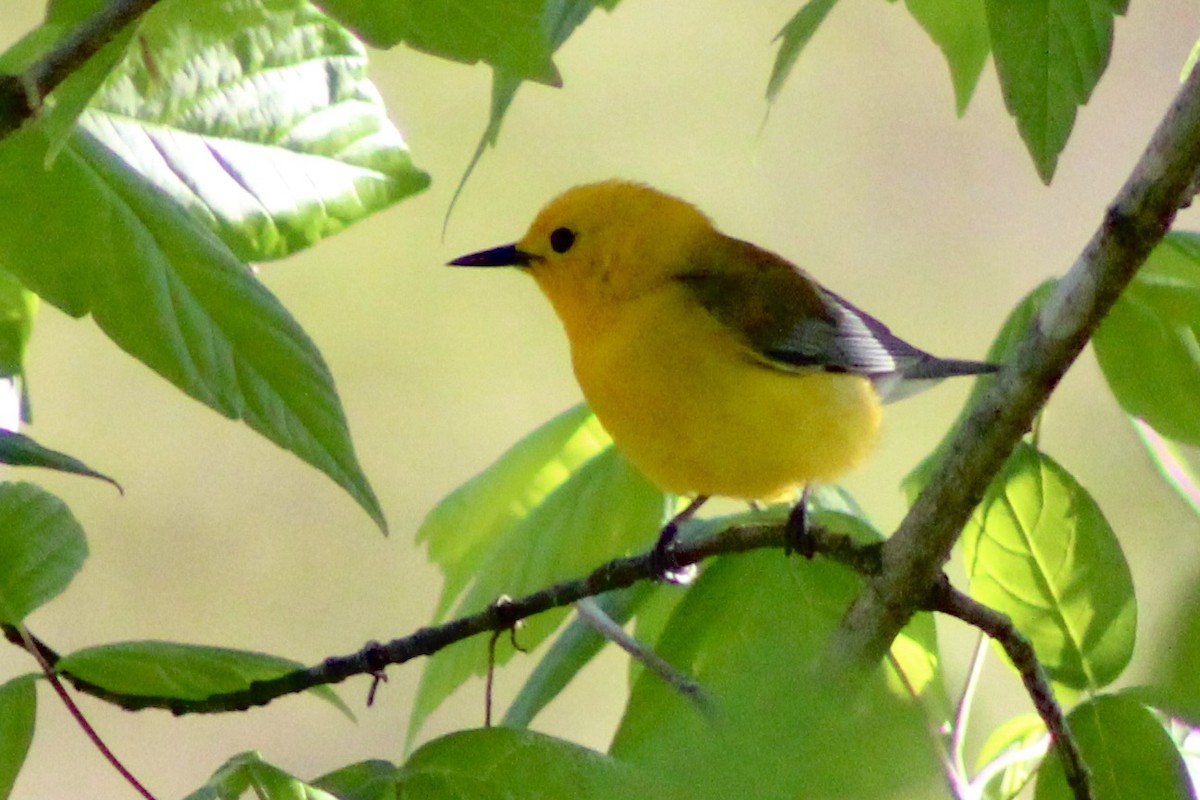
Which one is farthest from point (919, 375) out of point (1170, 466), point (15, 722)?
point (15, 722)

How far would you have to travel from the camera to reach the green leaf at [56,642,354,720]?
64cm

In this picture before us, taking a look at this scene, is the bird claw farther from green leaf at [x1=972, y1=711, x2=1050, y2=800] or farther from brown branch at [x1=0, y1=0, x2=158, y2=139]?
brown branch at [x1=0, y1=0, x2=158, y2=139]

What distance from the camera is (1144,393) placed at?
780mm

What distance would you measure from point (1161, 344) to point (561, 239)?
0.83 metres

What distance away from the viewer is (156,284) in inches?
26.3

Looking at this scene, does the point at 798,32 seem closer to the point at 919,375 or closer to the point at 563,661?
the point at 563,661

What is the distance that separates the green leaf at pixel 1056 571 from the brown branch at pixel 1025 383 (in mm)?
114

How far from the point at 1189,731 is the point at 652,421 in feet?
1.48

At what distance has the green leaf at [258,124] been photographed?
2.66ft

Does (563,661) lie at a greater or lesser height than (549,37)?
lesser

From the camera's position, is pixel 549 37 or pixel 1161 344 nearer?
pixel 549 37

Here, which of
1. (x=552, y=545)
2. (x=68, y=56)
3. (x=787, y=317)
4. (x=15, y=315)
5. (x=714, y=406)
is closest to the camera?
(x=68, y=56)

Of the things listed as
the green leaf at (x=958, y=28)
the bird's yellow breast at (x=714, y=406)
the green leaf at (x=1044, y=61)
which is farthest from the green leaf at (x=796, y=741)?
the bird's yellow breast at (x=714, y=406)

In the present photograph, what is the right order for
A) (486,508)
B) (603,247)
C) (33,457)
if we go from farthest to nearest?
(603,247)
(486,508)
(33,457)
